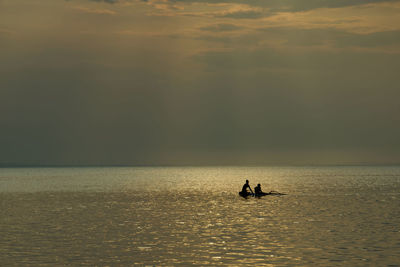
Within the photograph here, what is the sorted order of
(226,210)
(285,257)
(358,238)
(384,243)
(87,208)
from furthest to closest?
(87,208)
(226,210)
(358,238)
(384,243)
(285,257)

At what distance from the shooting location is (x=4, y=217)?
184 ft

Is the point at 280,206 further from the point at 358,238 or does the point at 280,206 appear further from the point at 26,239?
the point at 26,239

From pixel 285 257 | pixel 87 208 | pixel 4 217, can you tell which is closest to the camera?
pixel 285 257

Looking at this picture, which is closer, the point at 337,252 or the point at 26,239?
the point at 337,252

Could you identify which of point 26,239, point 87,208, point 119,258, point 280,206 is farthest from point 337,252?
point 87,208

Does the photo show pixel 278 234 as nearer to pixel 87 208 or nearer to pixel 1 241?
pixel 1 241

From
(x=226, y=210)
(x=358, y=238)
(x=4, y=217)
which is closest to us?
(x=358, y=238)

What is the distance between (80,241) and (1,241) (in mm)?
5434

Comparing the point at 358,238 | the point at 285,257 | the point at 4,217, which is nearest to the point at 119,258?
the point at 285,257

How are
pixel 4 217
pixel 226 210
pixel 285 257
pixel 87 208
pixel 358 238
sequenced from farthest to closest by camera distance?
pixel 87 208 → pixel 226 210 → pixel 4 217 → pixel 358 238 → pixel 285 257

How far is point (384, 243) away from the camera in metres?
36.5

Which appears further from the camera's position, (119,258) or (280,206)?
(280,206)

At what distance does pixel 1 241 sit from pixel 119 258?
11.2 metres

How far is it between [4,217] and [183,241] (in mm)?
25764
